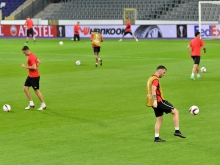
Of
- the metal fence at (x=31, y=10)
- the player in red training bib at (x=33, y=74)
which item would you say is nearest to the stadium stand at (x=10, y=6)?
the metal fence at (x=31, y=10)

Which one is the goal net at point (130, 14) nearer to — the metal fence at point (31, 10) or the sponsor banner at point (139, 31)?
the sponsor banner at point (139, 31)

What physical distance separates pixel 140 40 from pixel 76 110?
123 feet

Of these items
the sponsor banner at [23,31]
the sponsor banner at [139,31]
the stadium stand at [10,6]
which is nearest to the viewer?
the sponsor banner at [139,31]

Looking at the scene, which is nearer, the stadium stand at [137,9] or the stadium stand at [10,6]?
the stadium stand at [137,9]

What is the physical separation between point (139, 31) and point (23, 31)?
1424 cm

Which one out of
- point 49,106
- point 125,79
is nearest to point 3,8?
point 125,79

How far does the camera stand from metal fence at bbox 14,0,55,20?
73625mm

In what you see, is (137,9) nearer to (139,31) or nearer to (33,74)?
(139,31)

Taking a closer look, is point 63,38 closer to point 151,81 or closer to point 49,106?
point 49,106

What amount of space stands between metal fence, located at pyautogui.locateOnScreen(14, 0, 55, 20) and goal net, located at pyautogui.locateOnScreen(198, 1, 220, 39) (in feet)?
65.9

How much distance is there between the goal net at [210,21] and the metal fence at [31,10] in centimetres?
2008

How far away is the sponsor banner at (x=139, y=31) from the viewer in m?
59.9

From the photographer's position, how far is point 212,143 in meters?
16.0

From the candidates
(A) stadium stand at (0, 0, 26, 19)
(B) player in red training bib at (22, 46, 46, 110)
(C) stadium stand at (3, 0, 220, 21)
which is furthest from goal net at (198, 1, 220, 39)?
A: (B) player in red training bib at (22, 46, 46, 110)
